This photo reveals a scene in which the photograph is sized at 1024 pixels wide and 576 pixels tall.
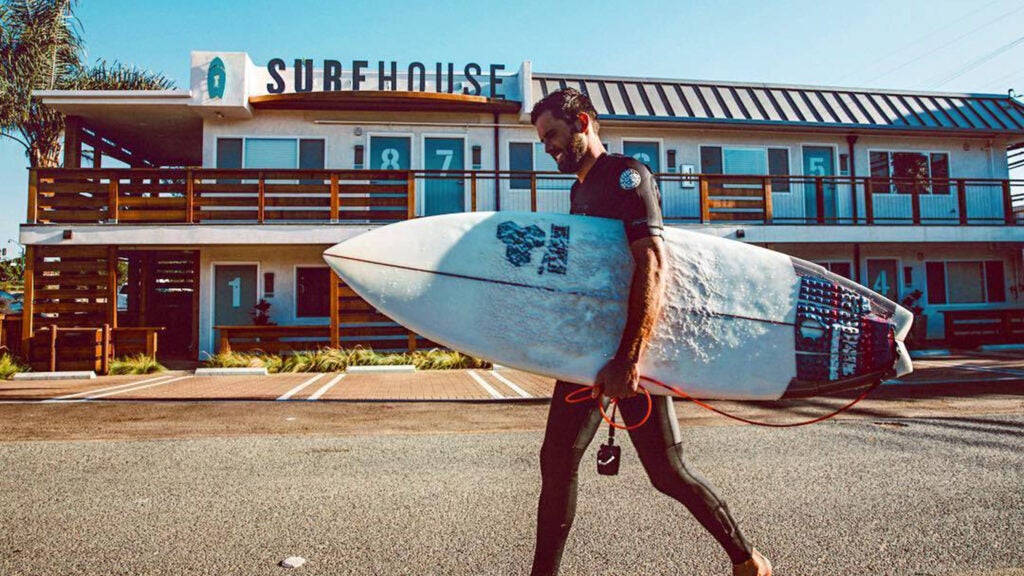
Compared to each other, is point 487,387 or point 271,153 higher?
point 271,153

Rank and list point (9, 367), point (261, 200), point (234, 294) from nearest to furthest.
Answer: point (9, 367) < point (261, 200) < point (234, 294)

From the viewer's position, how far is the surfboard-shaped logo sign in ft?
45.3

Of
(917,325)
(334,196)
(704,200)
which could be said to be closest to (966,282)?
(917,325)

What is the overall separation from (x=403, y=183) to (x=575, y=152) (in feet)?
39.5

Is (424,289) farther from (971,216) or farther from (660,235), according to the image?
(971,216)

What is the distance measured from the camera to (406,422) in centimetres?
655

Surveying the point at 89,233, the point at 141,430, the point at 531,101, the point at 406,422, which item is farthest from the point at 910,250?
the point at 89,233

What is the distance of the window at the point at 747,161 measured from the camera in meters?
16.4

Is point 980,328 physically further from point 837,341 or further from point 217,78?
point 217,78

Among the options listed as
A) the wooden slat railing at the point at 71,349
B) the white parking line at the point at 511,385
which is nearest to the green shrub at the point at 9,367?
the wooden slat railing at the point at 71,349

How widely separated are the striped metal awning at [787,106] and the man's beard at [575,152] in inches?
522

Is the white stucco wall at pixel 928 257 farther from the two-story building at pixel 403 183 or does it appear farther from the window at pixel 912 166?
the window at pixel 912 166

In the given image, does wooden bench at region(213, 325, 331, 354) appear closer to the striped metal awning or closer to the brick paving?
the brick paving

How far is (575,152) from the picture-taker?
229cm
